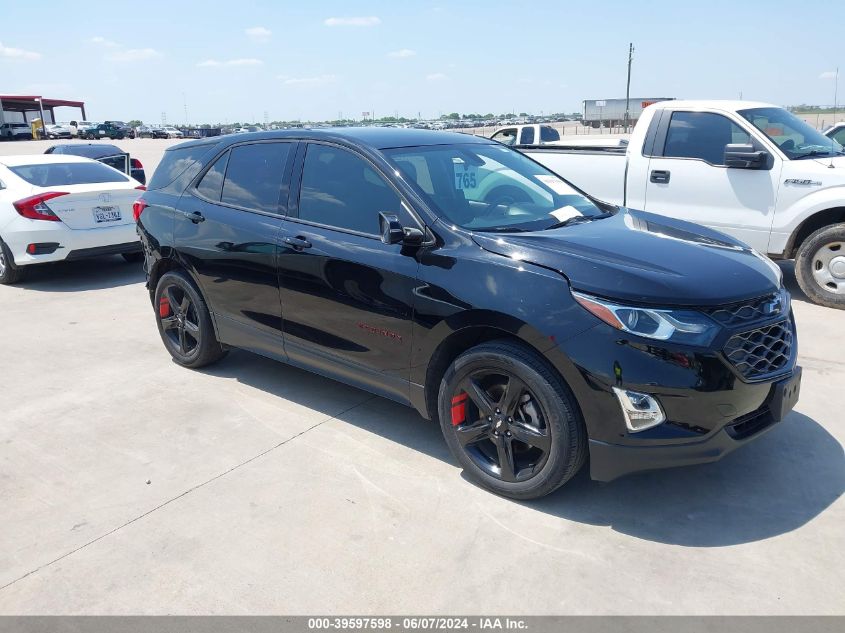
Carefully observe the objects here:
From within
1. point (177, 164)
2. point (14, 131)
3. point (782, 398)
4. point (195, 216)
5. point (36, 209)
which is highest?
point (177, 164)

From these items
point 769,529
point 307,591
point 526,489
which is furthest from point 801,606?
point 307,591

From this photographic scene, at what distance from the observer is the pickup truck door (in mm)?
6895

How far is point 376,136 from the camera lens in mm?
4391

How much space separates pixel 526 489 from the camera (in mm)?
3445

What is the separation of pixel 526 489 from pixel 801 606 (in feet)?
4.02

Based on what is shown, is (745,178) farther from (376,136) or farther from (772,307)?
(376,136)

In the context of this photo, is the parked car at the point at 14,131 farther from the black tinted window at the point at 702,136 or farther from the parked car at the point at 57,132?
the black tinted window at the point at 702,136

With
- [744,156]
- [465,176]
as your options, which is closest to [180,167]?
[465,176]

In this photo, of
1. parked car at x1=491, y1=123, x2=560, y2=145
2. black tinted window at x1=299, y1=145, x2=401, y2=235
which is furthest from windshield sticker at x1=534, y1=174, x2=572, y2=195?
parked car at x1=491, y1=123, x2=560, y2=145

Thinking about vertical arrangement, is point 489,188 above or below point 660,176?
above

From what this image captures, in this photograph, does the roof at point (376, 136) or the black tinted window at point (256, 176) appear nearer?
the roof at point (376, 136)

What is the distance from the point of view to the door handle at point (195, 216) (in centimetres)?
496

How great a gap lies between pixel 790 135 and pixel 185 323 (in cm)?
602

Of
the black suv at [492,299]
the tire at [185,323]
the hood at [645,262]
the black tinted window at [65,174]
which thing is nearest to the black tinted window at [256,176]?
the black suv at [492,299]
